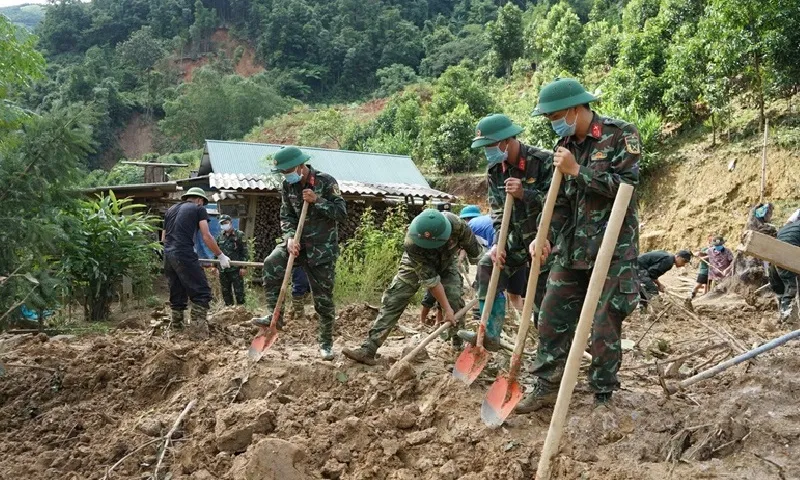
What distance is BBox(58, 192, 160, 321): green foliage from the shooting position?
8.94 metres

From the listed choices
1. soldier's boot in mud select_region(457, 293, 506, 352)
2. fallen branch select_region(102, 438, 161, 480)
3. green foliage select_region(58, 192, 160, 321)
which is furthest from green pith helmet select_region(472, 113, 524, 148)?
green foliage select_region(58, 192, 160, 321)

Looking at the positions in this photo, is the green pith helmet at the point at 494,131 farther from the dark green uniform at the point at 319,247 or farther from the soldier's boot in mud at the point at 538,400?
the soldier's boot in mud at the point at 538,400

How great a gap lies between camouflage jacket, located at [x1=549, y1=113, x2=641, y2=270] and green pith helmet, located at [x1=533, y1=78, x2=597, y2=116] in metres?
0.17

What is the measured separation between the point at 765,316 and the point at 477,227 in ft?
12.5

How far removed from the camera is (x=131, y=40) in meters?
57.2

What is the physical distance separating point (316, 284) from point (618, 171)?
2710mm

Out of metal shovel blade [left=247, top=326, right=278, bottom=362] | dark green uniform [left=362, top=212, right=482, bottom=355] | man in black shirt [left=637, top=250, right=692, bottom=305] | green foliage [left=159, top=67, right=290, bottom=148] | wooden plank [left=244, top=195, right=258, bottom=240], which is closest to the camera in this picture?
dark green uniform [left=362, top=212, right=482, bottom=355]

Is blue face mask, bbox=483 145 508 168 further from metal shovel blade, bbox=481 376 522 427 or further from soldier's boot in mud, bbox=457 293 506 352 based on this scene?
metal shovel blade, bbox=481 376 522 427

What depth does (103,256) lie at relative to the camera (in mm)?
9250

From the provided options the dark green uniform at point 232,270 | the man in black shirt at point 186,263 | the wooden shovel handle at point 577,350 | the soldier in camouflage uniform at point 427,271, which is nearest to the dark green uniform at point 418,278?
the soldier in camouflage uniform at point 427,271

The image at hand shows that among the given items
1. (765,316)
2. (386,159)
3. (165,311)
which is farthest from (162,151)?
(765,316)

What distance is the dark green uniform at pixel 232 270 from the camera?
30.6 feet

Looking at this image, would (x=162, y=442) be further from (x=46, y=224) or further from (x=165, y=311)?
(x=165, y=311)

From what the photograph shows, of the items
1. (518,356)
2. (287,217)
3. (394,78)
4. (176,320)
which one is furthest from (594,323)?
(394,78)
